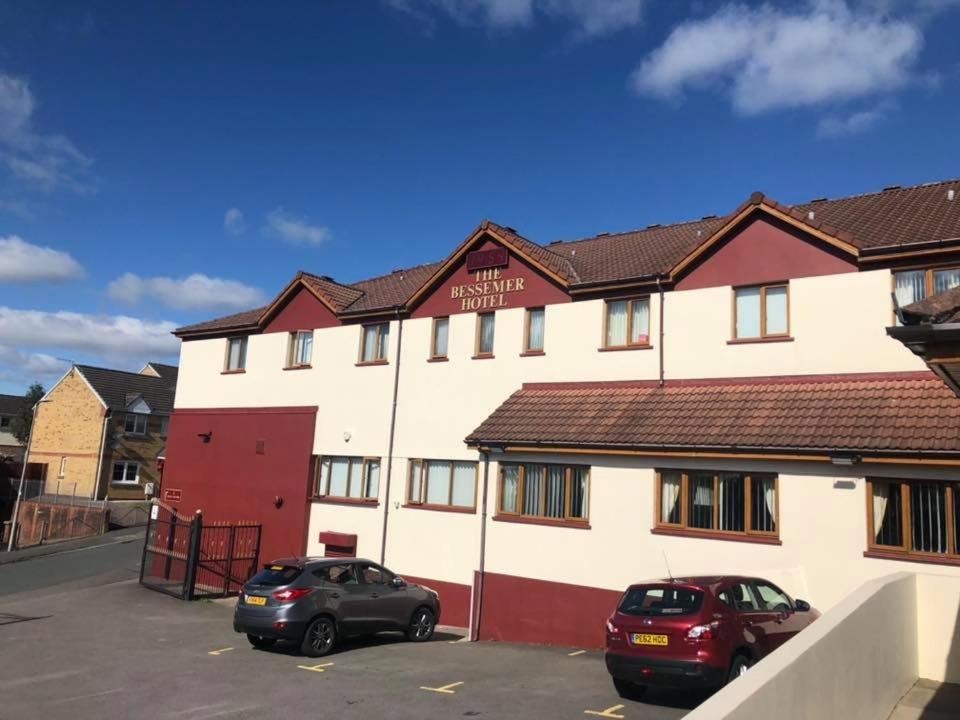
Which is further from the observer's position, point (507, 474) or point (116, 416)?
point (116, 416)

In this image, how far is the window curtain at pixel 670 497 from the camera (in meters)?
14.8

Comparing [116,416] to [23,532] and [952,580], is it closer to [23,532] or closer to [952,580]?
[23,532]

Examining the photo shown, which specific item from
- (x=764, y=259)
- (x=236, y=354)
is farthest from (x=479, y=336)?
(x=236, y=354)

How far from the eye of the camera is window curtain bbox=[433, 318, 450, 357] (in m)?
20.6

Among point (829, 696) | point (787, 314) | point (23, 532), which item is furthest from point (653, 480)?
point (23, 532)

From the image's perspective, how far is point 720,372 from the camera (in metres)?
16.0

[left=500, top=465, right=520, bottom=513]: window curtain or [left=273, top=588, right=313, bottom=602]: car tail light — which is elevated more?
[left=500, top=465, right=520, bottom=513]: window curtain

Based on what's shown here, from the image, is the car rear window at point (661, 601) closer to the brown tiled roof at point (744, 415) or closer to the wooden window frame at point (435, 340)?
the brown tiled roof at point (744, 415)

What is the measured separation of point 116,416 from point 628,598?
4398 cm

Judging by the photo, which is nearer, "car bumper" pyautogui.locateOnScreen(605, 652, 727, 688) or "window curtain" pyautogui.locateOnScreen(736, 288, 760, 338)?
"car bumper" pyautogui.locateOnScreen(605, 652, 727, 688)

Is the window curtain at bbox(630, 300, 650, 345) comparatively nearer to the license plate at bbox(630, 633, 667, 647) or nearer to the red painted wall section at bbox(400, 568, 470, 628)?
the red painted wall section at bbox(400, 568, 470, 628)

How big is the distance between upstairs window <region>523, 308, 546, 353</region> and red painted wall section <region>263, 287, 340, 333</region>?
6526 millimetres

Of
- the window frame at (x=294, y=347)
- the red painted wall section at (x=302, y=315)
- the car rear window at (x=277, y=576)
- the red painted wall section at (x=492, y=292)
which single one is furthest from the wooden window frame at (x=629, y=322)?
the window frame at (x=294, y=347)

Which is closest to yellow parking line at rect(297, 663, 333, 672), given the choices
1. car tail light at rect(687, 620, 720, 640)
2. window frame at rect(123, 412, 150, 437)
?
car tail light at rect(687, 620, 720, 640)
